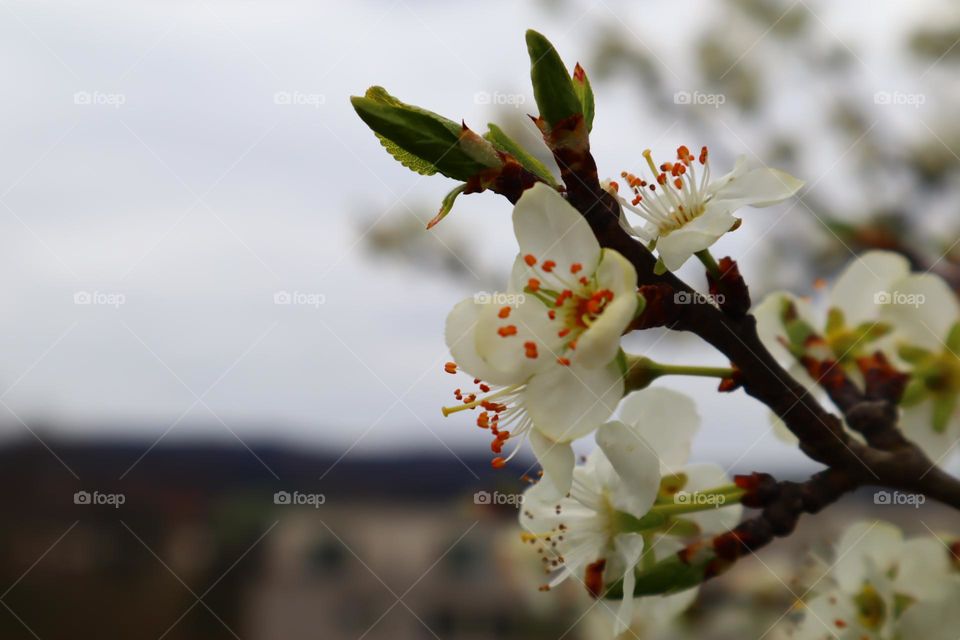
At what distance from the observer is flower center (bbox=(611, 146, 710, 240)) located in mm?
554

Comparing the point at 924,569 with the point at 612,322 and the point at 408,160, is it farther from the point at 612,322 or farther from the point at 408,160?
the point at 408,160

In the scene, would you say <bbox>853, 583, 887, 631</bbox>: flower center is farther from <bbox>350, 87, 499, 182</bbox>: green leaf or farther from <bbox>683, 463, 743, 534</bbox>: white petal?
<bbox>350, 87, 499, 182</bbox>: green leaf

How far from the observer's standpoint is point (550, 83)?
0.43 metres

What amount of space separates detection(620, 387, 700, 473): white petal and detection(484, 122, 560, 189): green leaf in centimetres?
26

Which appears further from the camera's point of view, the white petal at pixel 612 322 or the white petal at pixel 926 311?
the white petal at pixel 926 311

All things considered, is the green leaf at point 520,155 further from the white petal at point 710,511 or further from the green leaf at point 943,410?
the green leaf at point 943,410

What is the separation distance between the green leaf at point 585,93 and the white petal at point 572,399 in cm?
14

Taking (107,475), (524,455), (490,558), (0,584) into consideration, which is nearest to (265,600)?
(107,475)

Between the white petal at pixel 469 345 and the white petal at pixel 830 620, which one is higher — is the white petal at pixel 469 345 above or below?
above

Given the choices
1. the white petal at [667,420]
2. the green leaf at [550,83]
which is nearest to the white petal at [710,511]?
the white petal at [667,420]

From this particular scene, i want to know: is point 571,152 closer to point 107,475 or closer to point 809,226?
point 809,226

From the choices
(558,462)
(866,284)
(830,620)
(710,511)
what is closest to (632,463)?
(558,462)

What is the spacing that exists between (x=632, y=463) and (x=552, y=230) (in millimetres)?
161

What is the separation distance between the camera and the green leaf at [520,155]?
461 millimetres
